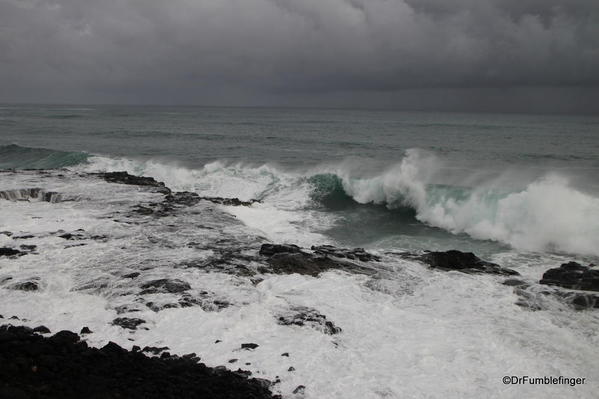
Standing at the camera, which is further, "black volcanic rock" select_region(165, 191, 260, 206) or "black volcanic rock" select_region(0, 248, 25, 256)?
"black volcanic rock" select_region(165, 191, 260, 206)

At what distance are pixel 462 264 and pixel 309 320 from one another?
215 inches

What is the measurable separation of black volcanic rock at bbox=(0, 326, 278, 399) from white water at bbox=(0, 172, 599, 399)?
1.69 ft

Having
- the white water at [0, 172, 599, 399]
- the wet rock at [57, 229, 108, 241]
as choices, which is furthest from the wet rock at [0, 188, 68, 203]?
the white water at [0, 172, 599, 399]

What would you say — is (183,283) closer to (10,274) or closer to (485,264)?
(10,274)

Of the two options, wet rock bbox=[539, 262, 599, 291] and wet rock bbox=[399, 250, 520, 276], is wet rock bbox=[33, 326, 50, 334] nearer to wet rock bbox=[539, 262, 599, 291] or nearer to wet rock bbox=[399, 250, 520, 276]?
wet rock bbox=[399, 250, 520, 276]

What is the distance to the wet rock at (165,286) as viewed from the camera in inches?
383

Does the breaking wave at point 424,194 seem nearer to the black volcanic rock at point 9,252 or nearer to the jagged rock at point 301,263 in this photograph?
the jagged rock at point 301,263

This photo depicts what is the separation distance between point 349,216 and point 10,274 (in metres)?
13.8

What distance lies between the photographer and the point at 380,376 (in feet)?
23.1

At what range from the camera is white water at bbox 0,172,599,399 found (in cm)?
705

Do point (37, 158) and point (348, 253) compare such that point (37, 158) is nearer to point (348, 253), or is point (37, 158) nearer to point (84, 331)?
point (348, 253)

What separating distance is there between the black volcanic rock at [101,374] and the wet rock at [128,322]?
104 cm

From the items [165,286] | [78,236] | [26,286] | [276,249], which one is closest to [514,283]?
[276,249]

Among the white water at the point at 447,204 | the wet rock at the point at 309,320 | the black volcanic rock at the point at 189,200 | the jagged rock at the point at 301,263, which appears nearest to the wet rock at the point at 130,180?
the black volcanic rock at the point at 189,200
